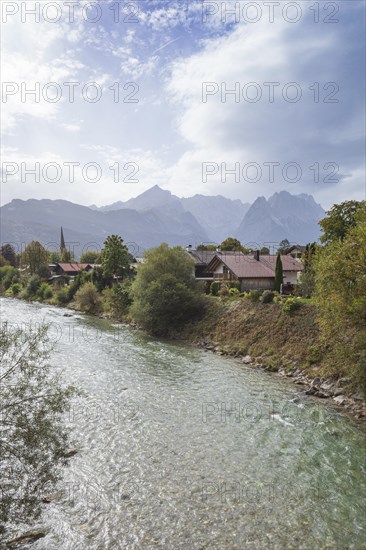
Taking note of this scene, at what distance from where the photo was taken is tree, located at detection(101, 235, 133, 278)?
62.1m

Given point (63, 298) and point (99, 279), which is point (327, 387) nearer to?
point (99, 279)

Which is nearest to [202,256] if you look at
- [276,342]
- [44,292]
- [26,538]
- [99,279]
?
[99,279]

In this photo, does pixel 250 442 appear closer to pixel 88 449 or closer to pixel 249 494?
pixel 249 494

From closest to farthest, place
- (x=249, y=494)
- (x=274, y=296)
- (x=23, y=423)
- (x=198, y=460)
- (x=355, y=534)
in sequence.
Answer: (x=23, y=423) < (x=355, y=534) < (x=249, y=494) < (x=198, y=460) < (x=274, y=296)

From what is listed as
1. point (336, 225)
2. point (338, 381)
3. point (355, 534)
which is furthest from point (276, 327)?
point (355, 534)

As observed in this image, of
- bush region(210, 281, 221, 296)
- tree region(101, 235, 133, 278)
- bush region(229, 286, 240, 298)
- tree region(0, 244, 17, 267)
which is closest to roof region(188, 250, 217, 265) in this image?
tree region(101, 235, 133, 278)

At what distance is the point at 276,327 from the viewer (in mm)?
34188

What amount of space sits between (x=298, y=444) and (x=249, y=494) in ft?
15.4

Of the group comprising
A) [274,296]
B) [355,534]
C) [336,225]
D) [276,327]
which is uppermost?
[336,225]

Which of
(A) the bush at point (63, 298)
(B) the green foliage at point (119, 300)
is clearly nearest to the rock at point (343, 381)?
(B) the green foliage at point (119, 300)

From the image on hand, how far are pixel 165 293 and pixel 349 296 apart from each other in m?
23.7

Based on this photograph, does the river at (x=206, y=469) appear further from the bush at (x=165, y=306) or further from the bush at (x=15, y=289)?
the bush at (x=15, y=289)

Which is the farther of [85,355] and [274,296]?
[274,296]

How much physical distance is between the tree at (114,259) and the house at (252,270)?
14.8 m
